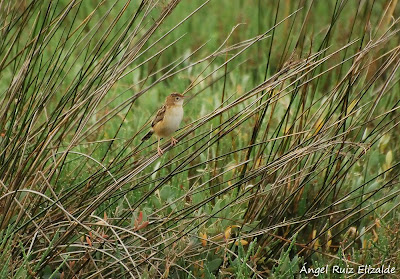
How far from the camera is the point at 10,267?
114 inches

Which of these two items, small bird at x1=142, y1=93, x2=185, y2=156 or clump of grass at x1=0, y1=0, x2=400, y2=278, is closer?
clump of grass at x1=0, y1=0, x2=400, y2=278

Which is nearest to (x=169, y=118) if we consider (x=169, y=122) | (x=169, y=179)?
(x=169, y=122)

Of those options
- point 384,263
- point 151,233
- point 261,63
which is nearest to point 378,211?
point 384,263

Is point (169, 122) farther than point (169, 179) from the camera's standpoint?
Yes

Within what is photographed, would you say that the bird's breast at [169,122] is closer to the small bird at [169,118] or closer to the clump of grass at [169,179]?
the small bird at [169,118]

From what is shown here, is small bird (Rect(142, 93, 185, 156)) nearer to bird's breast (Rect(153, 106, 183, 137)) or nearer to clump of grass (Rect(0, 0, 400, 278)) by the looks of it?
bird's breast (Rect(153, 106, 183, 137))

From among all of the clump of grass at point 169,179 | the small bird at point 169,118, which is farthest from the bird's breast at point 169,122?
the clump of grass at point 169,179

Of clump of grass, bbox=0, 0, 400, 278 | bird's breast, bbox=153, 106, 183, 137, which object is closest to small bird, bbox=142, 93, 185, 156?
bird's breast, bbox=153, 106, 183, 137

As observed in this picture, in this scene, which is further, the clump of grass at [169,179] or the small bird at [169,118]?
the small bird at [169,118]

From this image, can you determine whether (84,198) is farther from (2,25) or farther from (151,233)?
(2,25)

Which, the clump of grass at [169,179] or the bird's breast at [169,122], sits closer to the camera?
the clump of grass at [169,179]

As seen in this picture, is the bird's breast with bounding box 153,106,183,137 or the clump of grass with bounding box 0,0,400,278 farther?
the bird's breast with bounding box 153,106,183,137

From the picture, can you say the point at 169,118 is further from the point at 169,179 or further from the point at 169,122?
the point at 169,179

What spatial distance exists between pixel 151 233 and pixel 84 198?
347mm
